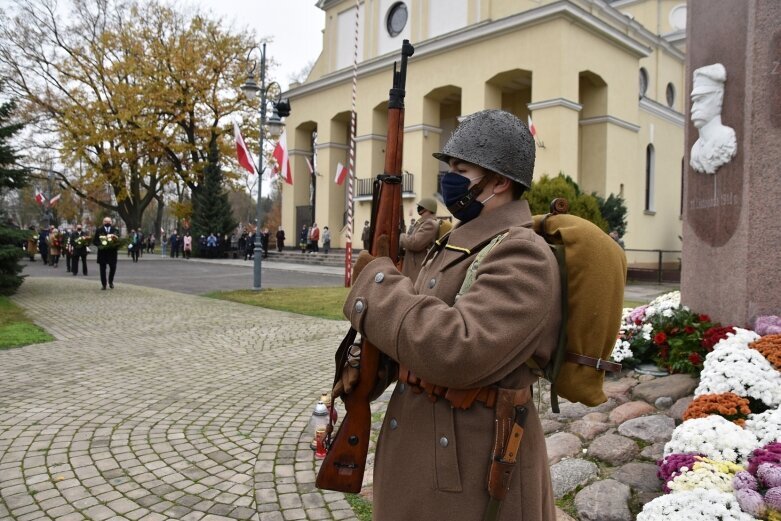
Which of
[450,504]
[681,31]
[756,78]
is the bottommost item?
[450,504]

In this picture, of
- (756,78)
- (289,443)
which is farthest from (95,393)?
(756,78)

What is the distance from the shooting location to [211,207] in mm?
36188

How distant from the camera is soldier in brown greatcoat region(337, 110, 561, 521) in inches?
58.3

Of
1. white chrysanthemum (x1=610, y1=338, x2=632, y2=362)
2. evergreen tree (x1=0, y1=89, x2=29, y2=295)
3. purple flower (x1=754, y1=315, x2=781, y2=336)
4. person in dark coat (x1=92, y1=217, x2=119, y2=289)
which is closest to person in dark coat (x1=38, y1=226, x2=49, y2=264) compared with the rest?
person in dark coat (x1=92, y1=217, x2=119, y2=289)

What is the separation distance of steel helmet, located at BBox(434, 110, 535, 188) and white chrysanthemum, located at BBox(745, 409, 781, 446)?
2.68m

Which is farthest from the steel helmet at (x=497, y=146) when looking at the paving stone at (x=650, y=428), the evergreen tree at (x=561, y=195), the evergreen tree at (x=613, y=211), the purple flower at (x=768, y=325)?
the evergreen tree at (x=613, y=211)

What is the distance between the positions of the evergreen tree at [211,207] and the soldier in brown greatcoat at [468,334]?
36.0 meters

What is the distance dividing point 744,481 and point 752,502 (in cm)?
17

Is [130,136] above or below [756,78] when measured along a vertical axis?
above

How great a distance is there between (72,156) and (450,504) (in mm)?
40282

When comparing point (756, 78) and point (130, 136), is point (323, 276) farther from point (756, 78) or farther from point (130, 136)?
point (130, 136)

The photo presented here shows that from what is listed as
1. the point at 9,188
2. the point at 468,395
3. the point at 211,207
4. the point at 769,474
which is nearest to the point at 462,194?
the point at 468,395

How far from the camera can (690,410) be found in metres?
3.78

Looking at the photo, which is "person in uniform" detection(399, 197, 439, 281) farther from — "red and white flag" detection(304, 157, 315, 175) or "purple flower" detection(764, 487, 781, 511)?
"red and white flag" detection(304, 157, 315, 175)
